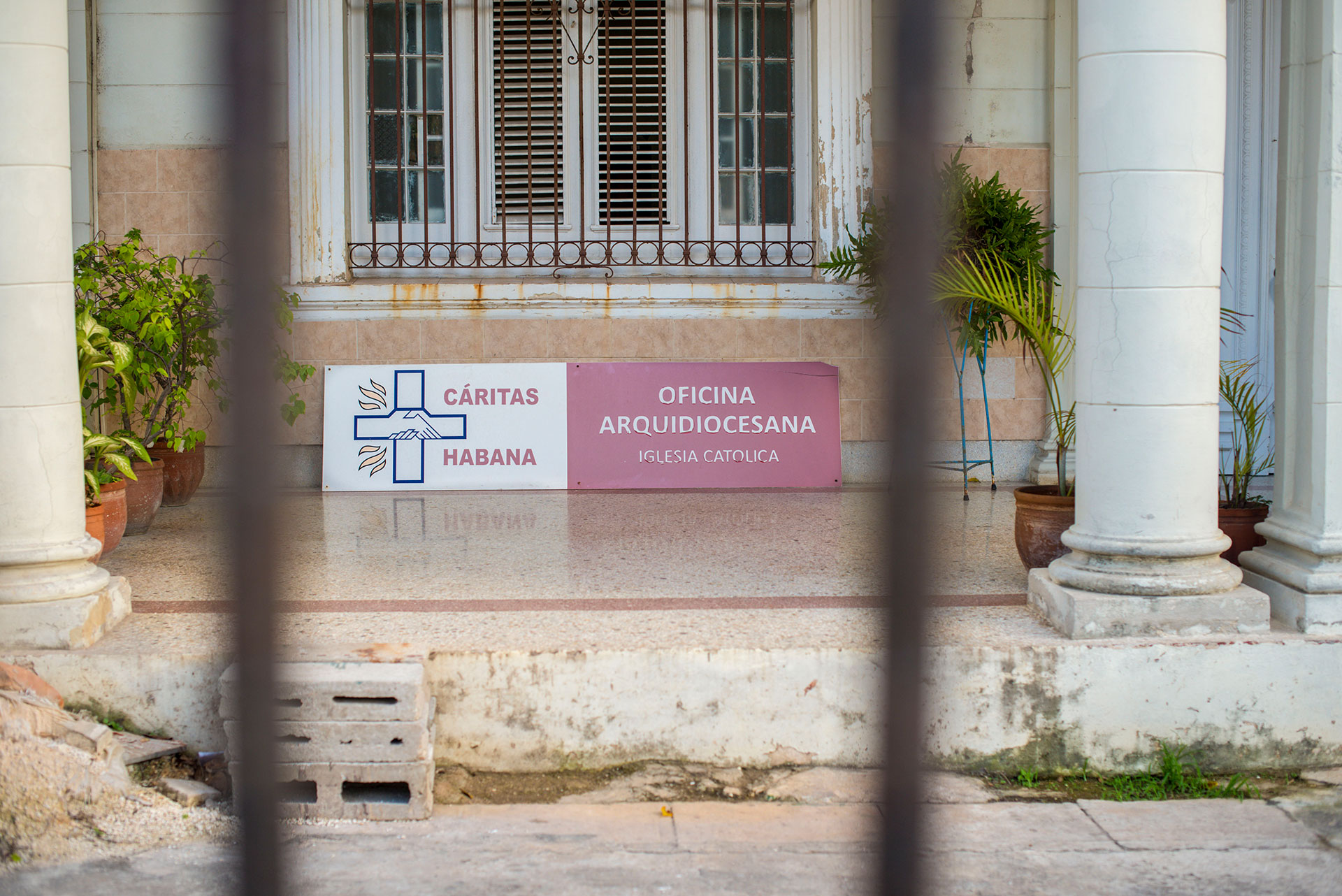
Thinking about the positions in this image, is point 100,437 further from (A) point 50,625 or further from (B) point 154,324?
(A) point 50,625

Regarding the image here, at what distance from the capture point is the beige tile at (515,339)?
6895 millimetres

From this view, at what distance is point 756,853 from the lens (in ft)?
9.85

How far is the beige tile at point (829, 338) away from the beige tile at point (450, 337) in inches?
76.2

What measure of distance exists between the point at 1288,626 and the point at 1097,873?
133 cm

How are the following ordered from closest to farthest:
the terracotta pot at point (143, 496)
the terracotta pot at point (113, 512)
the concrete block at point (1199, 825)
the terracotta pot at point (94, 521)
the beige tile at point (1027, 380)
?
1. the concrete block at point (1199, 825)
2. the terracotta pot at point (94, 521)
3. the terracotta pot at point (113, 512)
4. the terracotta pot at point (143, 496)
5. the beige tile at point (1027, 380)

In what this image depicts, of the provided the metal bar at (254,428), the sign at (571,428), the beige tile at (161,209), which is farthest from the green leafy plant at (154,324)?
the metal bar at (254,428)

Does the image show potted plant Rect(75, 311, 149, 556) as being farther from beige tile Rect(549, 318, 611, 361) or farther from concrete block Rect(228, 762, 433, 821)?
beige tile Rect(549, 318, 611, 361)

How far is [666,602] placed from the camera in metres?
3.99

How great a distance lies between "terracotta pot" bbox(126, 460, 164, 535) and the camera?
5.41m

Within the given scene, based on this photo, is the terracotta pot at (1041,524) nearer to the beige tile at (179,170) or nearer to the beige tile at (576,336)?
the beige tile at (576,336)

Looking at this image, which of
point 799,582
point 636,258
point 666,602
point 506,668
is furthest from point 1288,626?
point 636,258

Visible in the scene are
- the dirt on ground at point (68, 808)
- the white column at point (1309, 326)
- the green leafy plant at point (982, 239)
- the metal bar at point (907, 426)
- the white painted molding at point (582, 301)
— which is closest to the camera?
the metal bar at point (907, 426)

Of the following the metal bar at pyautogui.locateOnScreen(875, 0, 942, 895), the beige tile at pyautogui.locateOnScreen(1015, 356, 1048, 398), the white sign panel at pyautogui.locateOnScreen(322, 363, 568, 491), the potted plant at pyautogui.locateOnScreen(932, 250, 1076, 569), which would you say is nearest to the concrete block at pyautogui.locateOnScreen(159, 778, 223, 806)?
the metal bar at pyautogui.locateOnScreen(875, 0, 942, 895)

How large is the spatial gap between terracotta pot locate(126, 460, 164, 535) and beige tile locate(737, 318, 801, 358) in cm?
330
